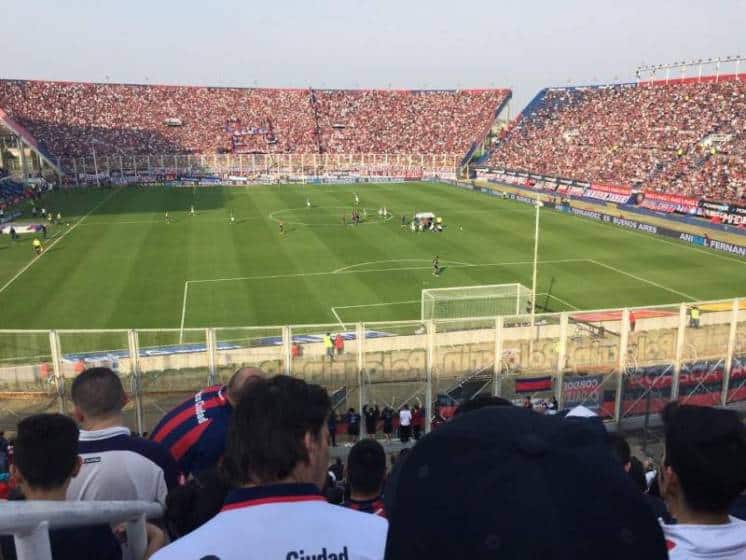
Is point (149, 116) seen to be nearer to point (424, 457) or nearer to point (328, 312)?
point (328, 312)

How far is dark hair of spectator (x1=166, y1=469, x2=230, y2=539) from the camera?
3.49 m

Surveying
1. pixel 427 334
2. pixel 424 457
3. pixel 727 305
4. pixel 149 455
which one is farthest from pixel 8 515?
pixel 727 305

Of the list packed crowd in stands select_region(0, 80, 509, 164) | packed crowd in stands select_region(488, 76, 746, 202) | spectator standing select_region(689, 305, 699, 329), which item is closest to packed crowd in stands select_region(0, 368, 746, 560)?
spectator standing select_region(689, 305, 699, 329)

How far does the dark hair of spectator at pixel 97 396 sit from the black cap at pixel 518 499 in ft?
11.8

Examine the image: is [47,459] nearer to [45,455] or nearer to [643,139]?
[45,455]

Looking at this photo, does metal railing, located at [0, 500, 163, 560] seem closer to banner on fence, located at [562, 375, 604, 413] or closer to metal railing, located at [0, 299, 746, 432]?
metal railing, located at [0, 299, 746, 432]

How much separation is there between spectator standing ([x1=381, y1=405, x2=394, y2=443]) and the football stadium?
0.62ft

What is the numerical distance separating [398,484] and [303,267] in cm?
3355

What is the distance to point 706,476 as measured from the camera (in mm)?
2871

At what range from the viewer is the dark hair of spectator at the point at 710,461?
2.85 metres

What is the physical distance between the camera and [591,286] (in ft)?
103

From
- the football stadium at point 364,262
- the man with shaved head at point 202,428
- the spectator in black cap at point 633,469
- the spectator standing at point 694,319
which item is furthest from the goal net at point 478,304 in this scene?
the man with shaved head at point 202,428

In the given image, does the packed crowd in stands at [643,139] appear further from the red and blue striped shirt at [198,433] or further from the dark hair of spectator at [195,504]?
the dark hair of spectator at [195,504]

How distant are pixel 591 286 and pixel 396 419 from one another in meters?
19.6
